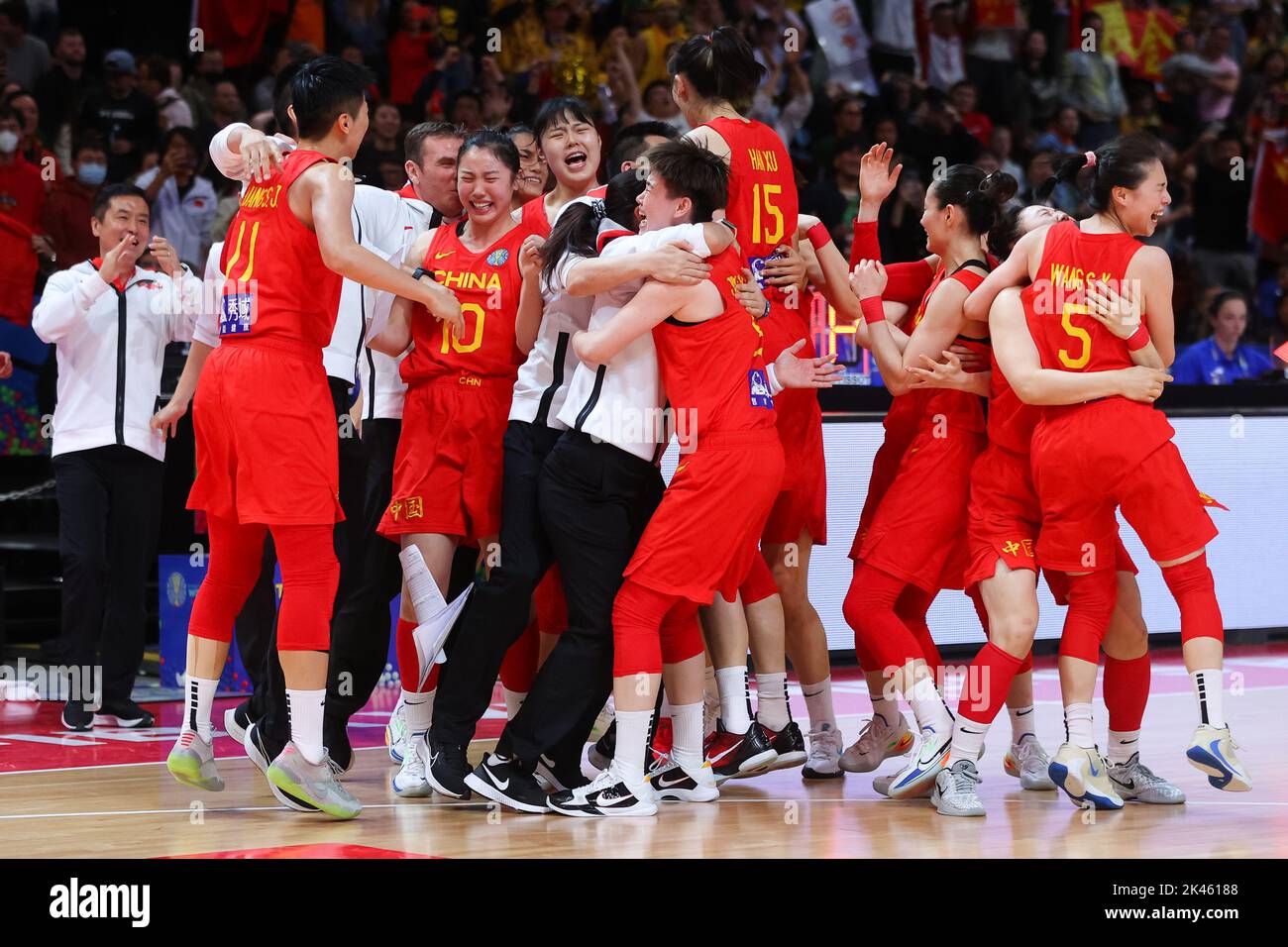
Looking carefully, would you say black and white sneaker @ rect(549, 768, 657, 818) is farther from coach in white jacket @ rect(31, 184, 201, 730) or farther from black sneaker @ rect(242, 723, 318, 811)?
coach in white jacket @ rect(31, 184, 201, 730)

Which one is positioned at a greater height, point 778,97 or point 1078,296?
point 778,97

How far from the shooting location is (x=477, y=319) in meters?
5.12

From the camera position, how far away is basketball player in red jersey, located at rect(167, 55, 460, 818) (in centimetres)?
459

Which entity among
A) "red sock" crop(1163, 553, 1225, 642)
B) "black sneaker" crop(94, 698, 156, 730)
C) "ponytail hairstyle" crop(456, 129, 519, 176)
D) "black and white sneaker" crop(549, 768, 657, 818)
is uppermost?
"ponytail hairstyle" crop(456, 129, 519, 176)

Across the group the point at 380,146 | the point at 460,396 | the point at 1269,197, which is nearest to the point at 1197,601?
the point at 460,396

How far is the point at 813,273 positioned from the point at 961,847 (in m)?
2.20

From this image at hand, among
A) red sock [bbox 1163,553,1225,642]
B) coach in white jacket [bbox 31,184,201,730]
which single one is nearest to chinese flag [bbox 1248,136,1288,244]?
red sock [bbox 1163,553,1225,642]

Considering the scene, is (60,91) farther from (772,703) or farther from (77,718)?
(772,703)

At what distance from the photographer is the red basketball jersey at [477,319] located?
513cm

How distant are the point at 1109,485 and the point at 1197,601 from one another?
0.42 m

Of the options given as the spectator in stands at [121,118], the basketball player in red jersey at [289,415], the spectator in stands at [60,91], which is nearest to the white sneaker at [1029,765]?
the basketball player in red jersey at [289,415]

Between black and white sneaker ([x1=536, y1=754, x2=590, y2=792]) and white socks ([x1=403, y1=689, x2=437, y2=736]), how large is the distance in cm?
43

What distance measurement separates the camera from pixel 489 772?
188 inches

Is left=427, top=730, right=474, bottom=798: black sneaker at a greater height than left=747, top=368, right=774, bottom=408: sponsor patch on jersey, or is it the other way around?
left=747, top=368, right=774, bottom=408: sponsor patch on jersey
